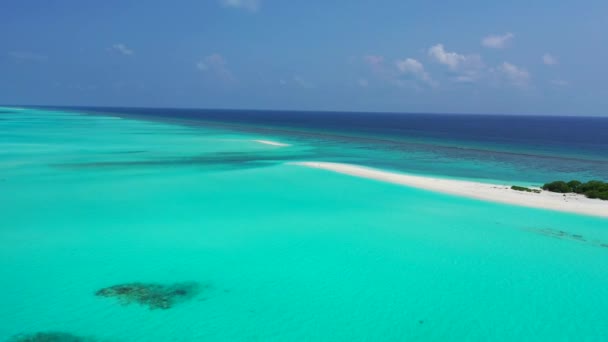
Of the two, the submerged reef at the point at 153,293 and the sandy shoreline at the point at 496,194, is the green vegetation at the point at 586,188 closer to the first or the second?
the sandy shoreline at the point at 496,194

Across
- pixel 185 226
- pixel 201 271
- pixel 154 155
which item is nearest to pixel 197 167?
pixel 154 155

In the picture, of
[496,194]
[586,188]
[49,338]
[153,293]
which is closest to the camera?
[49,338]

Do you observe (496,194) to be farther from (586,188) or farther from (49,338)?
(49,338)

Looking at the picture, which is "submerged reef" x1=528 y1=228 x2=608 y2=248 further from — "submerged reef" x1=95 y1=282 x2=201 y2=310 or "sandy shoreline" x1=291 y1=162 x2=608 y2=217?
"submerged reef" x1=95 y1=282 x2=201 y2=310

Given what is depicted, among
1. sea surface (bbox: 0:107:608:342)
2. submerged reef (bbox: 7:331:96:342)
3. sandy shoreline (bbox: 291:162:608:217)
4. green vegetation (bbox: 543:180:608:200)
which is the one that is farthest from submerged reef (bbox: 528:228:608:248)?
submerged reef (bbox: 7:331:96:342)

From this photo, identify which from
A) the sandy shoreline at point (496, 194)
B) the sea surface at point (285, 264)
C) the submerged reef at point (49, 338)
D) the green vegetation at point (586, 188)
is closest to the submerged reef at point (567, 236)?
the sea surface at point (285, 264)

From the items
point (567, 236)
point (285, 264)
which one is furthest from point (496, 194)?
point (285, 264)
